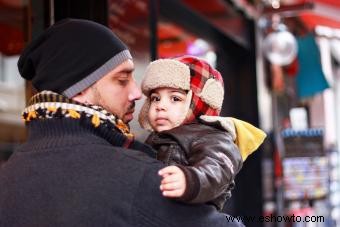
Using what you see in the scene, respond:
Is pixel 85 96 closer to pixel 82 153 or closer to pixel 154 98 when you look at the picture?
pixel 82 153

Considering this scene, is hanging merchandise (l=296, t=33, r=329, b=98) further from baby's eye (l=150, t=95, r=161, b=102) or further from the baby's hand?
the baby's hand

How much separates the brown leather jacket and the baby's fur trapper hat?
0.07m

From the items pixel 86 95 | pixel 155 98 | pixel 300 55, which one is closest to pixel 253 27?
pixel 300 55

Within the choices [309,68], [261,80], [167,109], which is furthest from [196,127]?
[309,68]

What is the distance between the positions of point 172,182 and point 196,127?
43 centimetres

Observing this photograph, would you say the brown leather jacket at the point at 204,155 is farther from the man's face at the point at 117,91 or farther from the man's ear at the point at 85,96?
the man's ear at the point at 85,96

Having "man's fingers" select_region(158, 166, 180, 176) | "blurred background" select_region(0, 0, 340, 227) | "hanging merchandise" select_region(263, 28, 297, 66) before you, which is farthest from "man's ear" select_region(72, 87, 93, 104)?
"hanging merchandise" select_region(263, 28, 297, 66)

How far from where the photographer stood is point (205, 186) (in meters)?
1.41

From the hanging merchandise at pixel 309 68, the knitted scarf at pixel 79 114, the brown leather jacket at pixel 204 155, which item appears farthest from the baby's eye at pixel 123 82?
the hanging merchandise at pixel 309 68

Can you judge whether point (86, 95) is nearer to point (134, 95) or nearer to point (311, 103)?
point (134, 95)

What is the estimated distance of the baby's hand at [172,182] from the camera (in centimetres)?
131

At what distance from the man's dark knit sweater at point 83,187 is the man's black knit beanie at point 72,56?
10 centimetres

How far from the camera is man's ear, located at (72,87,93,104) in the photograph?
1.46 meters

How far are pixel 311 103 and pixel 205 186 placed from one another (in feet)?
25.9
